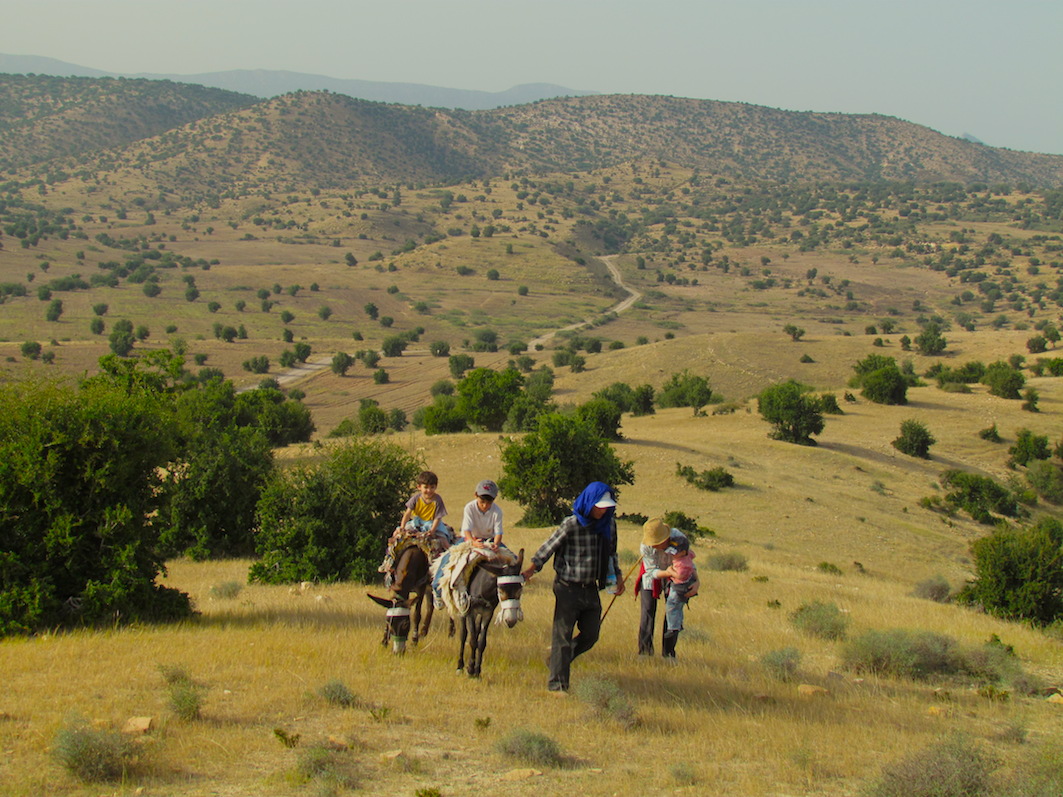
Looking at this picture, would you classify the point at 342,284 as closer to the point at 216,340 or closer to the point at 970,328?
the point at 216,340

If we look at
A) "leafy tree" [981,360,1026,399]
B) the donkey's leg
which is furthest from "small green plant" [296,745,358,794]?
"leafy tree" [981,360,1026,399]

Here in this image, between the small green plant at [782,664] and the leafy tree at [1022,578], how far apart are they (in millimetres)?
7990

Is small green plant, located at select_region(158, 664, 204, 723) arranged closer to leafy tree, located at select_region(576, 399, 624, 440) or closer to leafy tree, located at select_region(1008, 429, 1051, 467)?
leafy tree, located at select_region(576, 399, 624, 440)

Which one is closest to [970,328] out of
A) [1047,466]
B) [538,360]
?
[538,360]

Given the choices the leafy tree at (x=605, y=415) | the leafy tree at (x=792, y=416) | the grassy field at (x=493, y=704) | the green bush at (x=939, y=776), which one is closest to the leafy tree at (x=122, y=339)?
the leafy tree at (x=605, y=415)

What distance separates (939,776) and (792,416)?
33270mm

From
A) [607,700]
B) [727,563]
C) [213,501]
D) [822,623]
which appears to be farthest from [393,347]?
[607,700]

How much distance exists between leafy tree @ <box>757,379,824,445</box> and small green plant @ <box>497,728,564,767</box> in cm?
3312

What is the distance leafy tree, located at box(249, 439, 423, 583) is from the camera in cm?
1412

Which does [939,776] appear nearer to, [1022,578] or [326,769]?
[326,769]

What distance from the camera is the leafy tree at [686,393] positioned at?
46.9 meters

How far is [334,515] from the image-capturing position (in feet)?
47.8

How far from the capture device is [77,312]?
80.7 m

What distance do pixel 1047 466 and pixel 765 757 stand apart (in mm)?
35664
